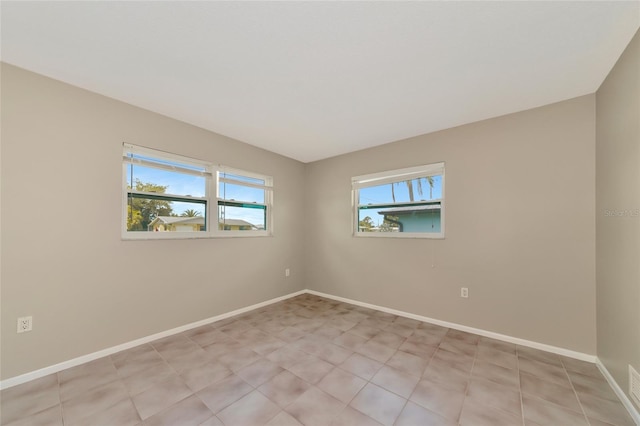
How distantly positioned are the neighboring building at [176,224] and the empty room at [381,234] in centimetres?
2

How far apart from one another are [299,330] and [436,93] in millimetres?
2917

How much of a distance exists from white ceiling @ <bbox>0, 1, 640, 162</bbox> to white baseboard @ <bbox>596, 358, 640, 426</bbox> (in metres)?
2.42

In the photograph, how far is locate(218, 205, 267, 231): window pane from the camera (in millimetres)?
3352

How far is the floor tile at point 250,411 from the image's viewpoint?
1.52m

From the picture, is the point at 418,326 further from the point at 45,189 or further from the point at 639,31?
the point at 45,189

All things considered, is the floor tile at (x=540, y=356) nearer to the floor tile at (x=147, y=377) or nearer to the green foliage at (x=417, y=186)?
the green foliage at (x=417, y=186)

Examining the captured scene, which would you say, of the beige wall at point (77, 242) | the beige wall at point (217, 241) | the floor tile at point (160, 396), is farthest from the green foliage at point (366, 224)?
the floor tile at point (160, 396)

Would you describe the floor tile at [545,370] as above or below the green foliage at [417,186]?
below

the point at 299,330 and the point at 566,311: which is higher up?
the point at 566,311

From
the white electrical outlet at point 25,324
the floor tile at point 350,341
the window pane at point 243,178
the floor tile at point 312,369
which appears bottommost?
the floor tile at point 350,341

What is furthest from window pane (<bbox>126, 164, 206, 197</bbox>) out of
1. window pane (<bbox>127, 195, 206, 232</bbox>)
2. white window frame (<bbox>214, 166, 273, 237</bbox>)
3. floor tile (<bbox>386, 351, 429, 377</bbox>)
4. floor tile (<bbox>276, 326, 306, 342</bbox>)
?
floor tile (<bbox>386, 351, 429, 377</bbox>)

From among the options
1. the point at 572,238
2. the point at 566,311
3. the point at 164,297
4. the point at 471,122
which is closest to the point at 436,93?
the point at 471,122

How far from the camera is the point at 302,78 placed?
2053 millimetres

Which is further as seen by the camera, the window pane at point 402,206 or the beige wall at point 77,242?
the window pane at point 402,206
